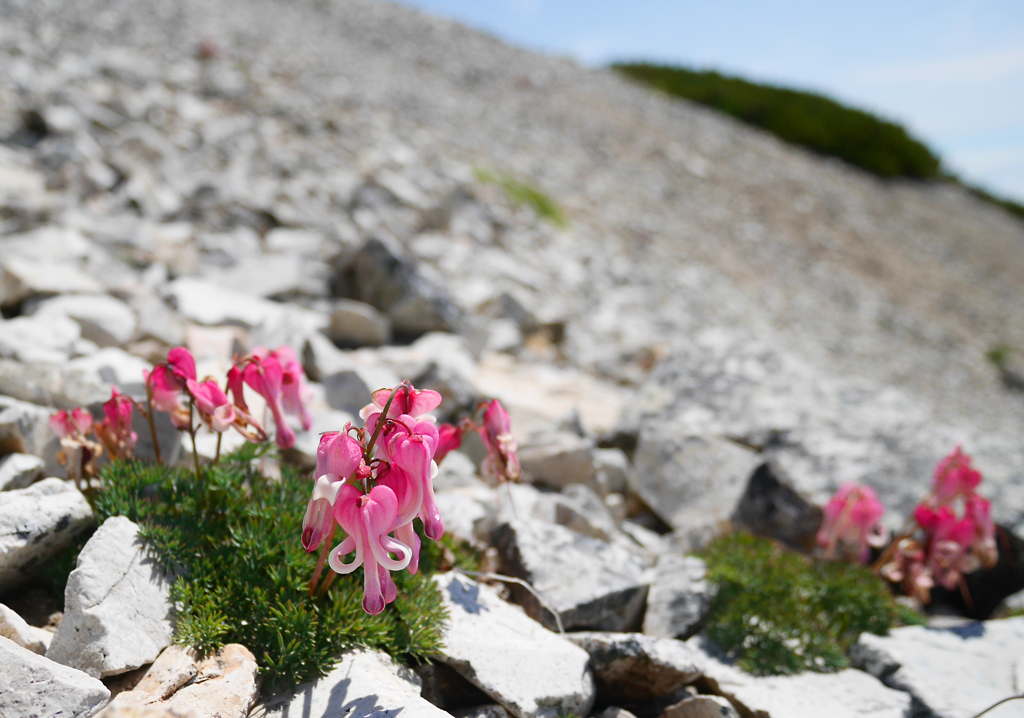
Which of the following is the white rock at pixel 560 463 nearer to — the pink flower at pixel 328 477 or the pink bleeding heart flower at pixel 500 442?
the pink bleeding heart flower at pixel 500 442

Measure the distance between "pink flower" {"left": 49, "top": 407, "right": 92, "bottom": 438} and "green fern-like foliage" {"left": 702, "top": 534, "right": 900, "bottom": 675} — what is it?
3134 millimetres

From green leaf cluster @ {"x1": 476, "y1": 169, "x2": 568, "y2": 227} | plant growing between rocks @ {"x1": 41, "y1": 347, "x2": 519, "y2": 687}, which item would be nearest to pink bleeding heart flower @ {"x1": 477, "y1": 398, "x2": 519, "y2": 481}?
plant growing between rocks @ {"x1": 41, "y1": 347, "x2": 519, "y2": 687}

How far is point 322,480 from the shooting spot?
6.17 feet

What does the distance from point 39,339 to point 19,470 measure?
1.38 meters

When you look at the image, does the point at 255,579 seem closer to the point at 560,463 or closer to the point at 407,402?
the point at 407,402

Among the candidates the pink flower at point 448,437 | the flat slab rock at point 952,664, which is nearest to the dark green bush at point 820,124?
Result: the flat slab rock at point 952,664

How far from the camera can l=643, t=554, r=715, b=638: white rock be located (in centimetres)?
327

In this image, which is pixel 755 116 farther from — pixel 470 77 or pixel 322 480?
pixel 322 480

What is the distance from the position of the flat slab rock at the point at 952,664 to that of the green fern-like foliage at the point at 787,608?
6.1 inches

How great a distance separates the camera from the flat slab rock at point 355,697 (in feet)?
7.03

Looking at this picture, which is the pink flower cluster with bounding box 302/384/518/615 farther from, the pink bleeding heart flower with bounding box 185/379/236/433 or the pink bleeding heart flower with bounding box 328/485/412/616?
the pink bleeding heart flower with bounding box 185/379/236/433

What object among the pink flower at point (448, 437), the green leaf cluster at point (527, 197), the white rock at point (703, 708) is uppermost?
the green leaf cluster at point (527, 197)

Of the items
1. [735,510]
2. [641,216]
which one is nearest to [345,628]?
[735,510]

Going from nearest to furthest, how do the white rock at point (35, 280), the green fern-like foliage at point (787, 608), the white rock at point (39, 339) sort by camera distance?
the green fern-like foliage at point (787, 608) < the white rock at point (39, 339) < the white rock at point (35, 280)
